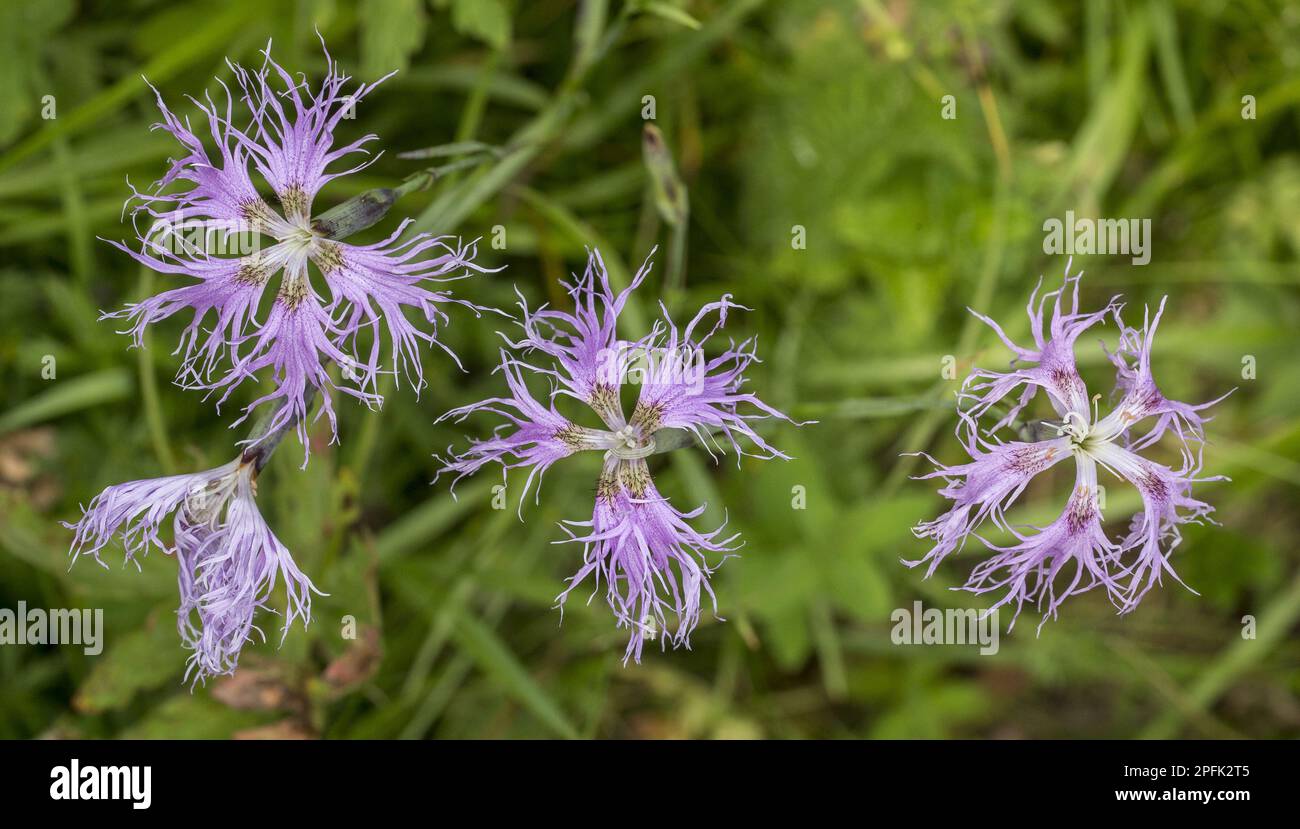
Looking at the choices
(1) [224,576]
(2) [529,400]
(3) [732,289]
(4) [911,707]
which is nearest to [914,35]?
(3) [732,289]

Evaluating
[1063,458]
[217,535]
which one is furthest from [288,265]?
[1063,458]

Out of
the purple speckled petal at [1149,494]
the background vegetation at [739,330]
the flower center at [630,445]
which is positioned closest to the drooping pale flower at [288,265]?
the flower center at [630,445]

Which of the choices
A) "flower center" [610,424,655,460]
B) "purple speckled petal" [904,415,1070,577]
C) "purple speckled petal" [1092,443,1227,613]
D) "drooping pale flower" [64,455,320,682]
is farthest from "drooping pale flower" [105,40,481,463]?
"purple speckled petal" [1092,443,1227,613]

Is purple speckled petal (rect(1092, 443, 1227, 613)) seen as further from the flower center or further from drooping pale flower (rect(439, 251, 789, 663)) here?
the flower center

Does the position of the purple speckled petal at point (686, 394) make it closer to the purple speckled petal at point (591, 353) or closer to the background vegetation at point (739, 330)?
the purple speckled petal at point (591, 353)

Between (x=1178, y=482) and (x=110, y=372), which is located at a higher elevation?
(x=110, y=372)

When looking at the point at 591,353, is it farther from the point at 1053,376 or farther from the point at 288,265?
the point at 1053,376

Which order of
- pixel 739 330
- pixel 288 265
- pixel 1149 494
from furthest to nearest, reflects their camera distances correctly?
1. pixel 739 330
2. pixel 1149 494
3. pixel 288 265
